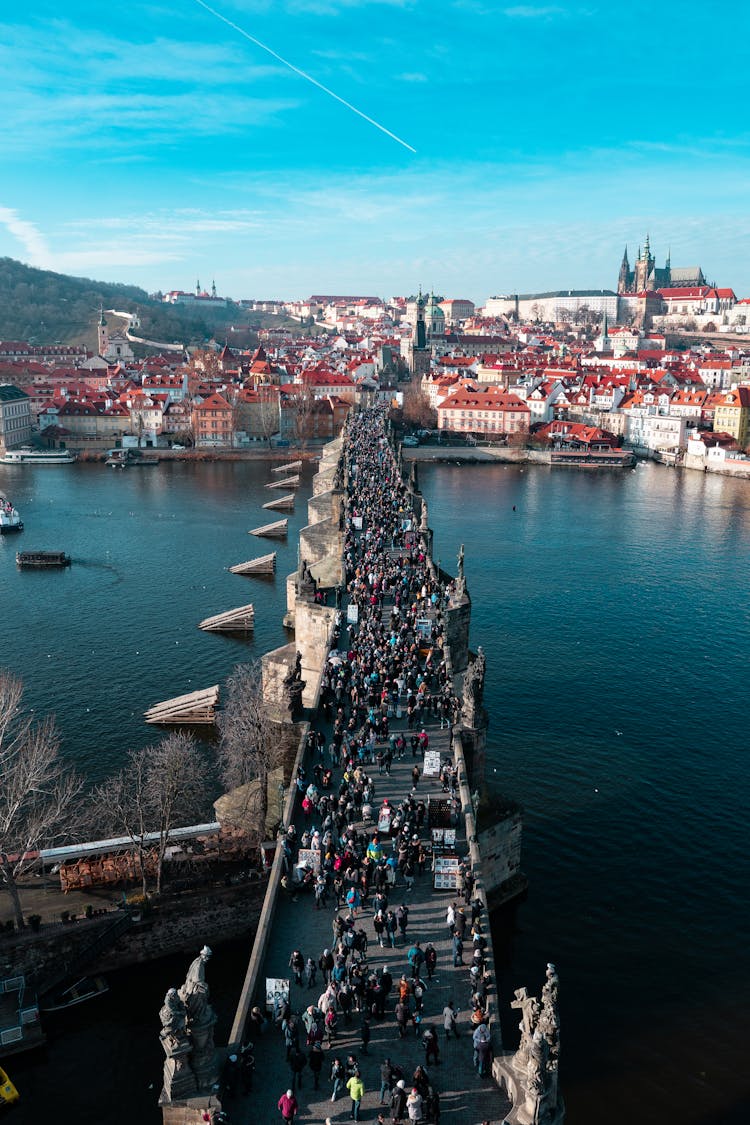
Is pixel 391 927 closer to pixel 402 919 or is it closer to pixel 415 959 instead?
pixel 402 919

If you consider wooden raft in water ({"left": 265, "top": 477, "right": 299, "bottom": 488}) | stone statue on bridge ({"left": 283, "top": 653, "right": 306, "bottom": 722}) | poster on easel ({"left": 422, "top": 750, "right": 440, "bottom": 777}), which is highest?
stone statue on bridge ({"left": 283, "top": 653, "right": 306, "bottom": 722})

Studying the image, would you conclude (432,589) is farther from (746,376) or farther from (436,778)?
(746,376)

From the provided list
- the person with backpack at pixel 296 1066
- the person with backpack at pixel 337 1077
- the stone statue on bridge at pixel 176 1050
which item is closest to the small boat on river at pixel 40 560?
the person with backpack at pixel 296 1066

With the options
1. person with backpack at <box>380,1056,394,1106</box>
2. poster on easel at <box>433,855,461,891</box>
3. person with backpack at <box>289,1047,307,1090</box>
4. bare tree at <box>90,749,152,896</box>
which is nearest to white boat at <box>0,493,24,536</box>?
bare tree at <box>90,749,152,896</box>

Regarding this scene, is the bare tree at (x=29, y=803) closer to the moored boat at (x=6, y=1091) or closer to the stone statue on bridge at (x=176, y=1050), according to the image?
the moored boat at (x=6, y=1091)

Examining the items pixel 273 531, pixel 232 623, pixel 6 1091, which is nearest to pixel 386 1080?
pixel 6 1091

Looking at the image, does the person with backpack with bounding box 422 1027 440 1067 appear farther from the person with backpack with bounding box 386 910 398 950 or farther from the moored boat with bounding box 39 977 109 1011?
the moored boat with bounding box 39 977 109 1011

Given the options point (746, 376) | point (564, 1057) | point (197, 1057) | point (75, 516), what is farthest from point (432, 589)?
point (746, 376)
